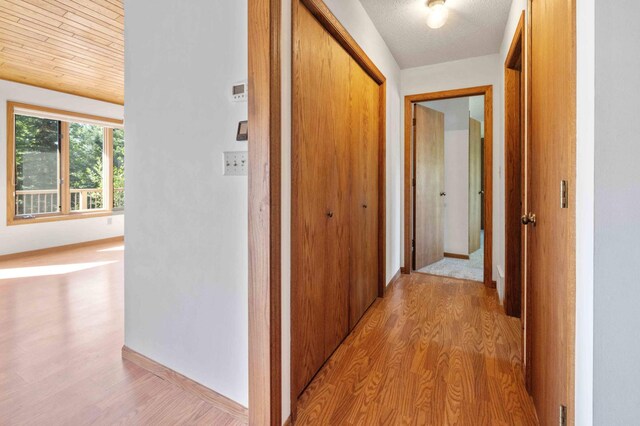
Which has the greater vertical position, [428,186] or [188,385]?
[428,186]

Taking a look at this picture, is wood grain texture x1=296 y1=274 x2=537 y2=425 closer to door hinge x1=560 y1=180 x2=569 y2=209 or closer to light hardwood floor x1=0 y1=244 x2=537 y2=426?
light hardwood floor x1=0 y1=244 x2=537 y2=426

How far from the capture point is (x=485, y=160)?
3.38 metres

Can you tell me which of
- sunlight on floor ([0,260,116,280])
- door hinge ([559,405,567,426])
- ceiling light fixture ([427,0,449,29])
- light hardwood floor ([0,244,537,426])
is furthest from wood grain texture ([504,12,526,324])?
sunlight on floor ([0,260,116,280])

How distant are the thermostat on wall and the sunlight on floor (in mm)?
3739

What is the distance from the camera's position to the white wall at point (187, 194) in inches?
56.6

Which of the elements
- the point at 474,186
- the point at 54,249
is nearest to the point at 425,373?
the point at 474,186

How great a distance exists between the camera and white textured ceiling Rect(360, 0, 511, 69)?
246 cm

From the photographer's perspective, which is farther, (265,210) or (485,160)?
(485,160)

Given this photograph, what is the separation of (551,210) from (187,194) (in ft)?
5.17

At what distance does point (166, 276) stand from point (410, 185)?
2.87m

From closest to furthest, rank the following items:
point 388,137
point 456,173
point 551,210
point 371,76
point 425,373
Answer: point 551,210 → point 425,373 → point 371,76 → point 388,137 → point 456,173

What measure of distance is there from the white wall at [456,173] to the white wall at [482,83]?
943 mm

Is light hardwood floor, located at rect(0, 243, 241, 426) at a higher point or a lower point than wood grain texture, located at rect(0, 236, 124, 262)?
lower

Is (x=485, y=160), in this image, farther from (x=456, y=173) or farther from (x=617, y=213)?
(x=617, y=213)
